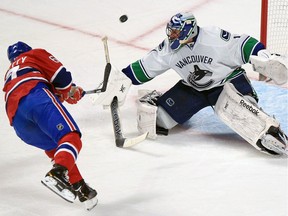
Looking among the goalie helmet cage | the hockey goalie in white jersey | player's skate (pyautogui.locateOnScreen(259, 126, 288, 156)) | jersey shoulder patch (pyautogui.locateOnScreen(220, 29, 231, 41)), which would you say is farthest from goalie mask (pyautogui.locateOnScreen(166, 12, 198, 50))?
the goalie helmet cage

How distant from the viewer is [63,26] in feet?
16.3

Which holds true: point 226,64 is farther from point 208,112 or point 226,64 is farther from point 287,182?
point 287,182

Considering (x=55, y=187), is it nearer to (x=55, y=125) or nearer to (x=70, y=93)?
(x=55, y=125)

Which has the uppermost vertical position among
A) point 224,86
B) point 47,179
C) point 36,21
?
point 47,179

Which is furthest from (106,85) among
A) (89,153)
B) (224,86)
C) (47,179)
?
(47,179)

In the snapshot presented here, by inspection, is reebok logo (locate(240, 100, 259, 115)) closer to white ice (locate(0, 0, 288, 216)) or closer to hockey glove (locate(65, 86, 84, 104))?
white ice (locate(0, 0, 288, 216))

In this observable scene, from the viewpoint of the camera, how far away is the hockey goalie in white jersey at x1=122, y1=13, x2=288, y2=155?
3176 millimetres

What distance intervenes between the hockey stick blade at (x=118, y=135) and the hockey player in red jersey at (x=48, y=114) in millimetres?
520

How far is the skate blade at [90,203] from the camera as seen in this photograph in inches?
106

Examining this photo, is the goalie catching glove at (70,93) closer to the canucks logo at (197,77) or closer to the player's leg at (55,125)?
the player's leg at (55,125)

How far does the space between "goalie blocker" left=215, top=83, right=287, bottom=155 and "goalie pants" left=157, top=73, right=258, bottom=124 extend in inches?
2.5

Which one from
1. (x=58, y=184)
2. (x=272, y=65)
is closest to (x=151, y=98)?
(x=272, y=65)

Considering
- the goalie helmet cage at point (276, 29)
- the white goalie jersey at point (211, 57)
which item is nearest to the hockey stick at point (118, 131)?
the white goalie jersey at point (211, 57)

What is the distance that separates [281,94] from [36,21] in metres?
2.05
